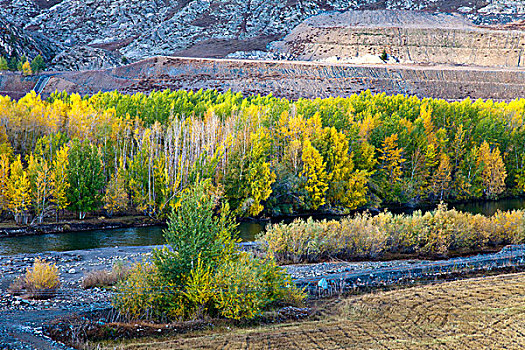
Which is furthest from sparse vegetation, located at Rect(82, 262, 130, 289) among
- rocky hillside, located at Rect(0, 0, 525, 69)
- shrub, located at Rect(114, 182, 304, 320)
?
rocky hillside, located at Rect(0, 0, 525, 69)

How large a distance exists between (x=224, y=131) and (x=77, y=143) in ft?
44.2

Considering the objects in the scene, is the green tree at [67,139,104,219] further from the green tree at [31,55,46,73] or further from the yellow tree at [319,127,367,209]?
the green tree at [31,55,46,73]

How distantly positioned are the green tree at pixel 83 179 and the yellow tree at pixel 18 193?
3449mm

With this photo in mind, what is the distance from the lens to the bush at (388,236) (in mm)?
36875

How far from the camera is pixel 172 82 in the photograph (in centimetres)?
9125

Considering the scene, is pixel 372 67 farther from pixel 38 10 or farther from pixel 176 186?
pixel 38 10

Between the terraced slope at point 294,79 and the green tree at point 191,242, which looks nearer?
the green tree at point 191,242

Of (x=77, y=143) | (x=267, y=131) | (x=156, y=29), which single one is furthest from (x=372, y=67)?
(x=156, y=29)

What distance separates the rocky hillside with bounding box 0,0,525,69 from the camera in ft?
457

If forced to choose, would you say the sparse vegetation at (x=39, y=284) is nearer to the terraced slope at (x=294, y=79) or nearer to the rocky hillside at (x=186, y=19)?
the terraced slope at (x=294, y=79)

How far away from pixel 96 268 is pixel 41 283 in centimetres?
602

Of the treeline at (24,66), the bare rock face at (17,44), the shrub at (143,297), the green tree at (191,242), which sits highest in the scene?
the bare rock face at (17,44)

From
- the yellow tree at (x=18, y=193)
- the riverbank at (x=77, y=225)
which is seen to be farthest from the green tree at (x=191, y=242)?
the yellow tree at (x=18, y=193)

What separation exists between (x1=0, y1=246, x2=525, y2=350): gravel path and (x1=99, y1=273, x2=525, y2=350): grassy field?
2.62 metres
